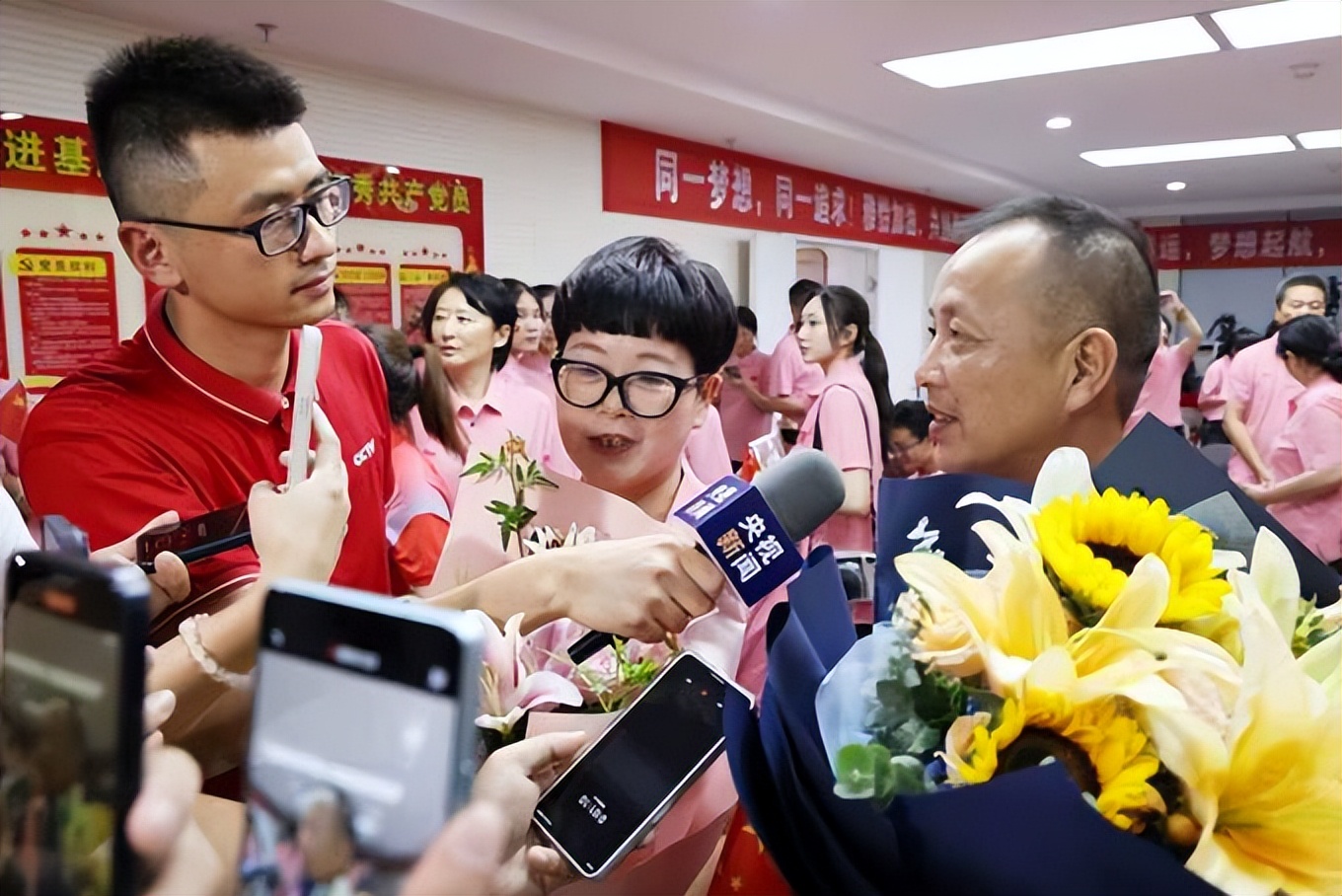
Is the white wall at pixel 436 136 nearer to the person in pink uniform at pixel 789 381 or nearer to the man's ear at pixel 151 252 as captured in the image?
the man's ear at pixel 151 252

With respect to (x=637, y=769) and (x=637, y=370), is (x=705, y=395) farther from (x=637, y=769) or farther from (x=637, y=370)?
(x=637, y=769)

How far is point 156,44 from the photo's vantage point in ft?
3.10

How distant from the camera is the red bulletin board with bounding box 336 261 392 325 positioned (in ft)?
5.83

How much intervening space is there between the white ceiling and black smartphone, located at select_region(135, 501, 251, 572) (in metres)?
1.60

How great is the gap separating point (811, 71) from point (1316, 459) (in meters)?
2.53

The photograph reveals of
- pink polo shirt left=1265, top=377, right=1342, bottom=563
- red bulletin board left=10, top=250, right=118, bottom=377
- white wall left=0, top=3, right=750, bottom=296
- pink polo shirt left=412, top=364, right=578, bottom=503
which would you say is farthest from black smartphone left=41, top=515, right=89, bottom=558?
pink polo shirt left=1265, top=377, right=1342, bottom=563

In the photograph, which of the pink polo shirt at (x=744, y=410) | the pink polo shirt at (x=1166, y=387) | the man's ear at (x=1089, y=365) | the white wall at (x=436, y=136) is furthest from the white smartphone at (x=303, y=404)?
the pink polo shirt at (x=744, y=410)

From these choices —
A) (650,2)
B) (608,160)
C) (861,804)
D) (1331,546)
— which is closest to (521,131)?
(608,160)

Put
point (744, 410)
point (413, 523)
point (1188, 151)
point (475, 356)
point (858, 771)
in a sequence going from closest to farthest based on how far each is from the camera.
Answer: point (858, 771), point (413, 523), point (475, 356), point (744, 410), point (1188, 151)

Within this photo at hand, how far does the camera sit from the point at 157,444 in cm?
97

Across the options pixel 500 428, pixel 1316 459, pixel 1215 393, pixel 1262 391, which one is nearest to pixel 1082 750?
pixel 500 428

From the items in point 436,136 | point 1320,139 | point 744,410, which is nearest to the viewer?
point 436,136

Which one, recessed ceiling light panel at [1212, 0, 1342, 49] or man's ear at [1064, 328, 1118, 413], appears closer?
man's ear at [1064, 328, 1118, 413]

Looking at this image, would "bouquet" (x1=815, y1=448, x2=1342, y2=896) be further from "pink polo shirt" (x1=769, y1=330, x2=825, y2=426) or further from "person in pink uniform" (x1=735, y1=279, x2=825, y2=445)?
"pink polo shirt" (x1=769, y1=330, x2=825, y2=426)
